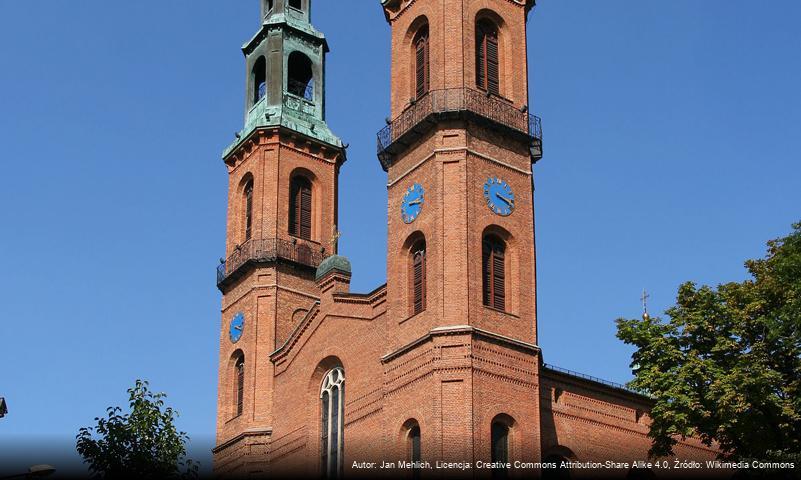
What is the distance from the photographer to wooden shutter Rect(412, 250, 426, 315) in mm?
41625

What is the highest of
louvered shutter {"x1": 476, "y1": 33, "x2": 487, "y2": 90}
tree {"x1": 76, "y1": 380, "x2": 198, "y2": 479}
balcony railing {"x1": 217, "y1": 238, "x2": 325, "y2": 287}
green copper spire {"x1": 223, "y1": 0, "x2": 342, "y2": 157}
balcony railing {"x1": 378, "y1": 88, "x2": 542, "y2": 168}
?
green copper spire {"x1": 223, "y1": 0, "x2": 342, "y2": 157}

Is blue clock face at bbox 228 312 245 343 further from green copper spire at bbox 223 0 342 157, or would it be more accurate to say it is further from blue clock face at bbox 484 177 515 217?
blue clock face at bbox 484 177 515 217

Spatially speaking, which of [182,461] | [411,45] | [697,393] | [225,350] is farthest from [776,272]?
[225,350]

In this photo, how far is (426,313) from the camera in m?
40.7

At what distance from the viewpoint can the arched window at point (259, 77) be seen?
57.7 m

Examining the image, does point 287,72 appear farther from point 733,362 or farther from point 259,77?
point 733,362

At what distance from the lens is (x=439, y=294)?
1577 inches

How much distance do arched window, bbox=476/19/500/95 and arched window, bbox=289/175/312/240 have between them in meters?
12.5

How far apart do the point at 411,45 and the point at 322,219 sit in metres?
10.9

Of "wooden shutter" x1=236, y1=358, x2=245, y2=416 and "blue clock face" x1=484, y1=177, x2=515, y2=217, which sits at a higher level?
"blue clock face" x1=484, y1=177, x2=515, y2=217

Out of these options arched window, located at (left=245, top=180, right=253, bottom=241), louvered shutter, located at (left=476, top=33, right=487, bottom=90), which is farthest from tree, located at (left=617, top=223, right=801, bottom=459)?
arched window, located at (left=245, top=180, right=253, bottom=241)

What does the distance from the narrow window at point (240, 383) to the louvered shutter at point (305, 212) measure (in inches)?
222

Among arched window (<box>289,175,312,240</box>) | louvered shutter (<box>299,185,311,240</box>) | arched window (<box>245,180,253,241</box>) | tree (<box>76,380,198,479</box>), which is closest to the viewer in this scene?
tree (<box>76,380,198,479</box>)

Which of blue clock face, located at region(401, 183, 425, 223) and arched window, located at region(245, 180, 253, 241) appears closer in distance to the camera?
blue clock face, located at region(401, 183, 425, 223)
